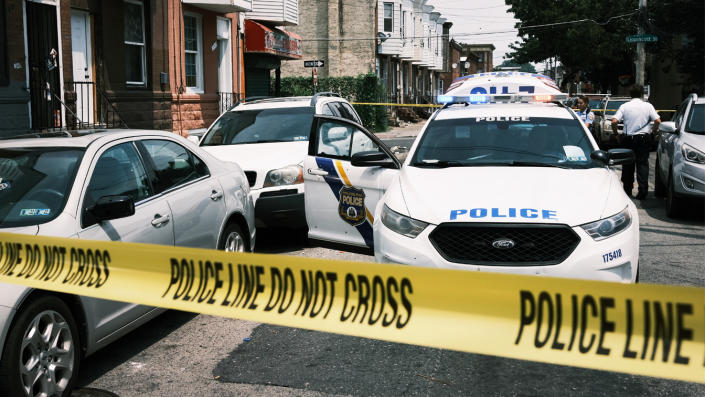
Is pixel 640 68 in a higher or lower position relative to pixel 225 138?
higher

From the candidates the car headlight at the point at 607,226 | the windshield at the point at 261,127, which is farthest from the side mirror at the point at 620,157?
the windshield at the point at 261,127

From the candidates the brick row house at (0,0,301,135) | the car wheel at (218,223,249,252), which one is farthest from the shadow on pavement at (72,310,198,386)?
the brick row house at (0,0,301,135)

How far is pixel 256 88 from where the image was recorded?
30109 mm

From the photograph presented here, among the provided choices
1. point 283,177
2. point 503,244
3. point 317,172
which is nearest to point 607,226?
point 503,244

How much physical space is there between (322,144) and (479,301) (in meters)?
4.58

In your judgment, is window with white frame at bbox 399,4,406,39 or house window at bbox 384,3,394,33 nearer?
house window at bbox 384,3,394,33

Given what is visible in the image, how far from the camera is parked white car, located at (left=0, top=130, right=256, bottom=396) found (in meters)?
4.00

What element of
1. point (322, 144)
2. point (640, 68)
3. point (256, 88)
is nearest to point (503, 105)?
point (322, 144)

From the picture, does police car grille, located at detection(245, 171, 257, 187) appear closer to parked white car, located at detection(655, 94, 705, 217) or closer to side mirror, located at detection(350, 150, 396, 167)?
side mirror, located at detection(350, 150, 396, 167)

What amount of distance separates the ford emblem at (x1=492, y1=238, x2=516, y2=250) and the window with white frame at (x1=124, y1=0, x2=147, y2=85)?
1425cm

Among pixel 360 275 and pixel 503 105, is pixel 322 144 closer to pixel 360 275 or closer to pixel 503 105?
pixel 503 105

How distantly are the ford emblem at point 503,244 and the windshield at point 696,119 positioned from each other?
24.5ft

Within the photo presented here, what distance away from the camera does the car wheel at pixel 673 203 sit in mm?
10781

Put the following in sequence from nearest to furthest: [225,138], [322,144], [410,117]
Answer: [322,144]
[225,138]
[410,117]
